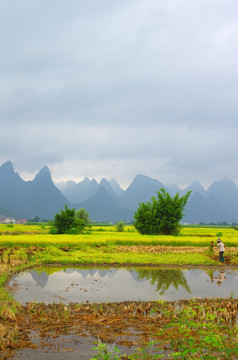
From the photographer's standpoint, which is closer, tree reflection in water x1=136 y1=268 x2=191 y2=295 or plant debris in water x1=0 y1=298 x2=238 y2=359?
plant debris in water x1=0 y1=298 x2=238 y2=359

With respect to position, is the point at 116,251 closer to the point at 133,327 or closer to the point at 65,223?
the point at 133,327

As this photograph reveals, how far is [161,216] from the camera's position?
36.6 meters

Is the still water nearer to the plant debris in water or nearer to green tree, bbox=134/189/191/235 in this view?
the plant debris in water

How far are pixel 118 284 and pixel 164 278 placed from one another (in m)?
2.57

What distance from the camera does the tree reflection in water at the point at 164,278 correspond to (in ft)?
39.0

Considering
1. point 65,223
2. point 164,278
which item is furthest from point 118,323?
point 65,223

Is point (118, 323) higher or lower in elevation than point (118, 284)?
higher

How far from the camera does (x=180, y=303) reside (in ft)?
29.8

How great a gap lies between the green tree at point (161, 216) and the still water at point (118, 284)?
20.0m

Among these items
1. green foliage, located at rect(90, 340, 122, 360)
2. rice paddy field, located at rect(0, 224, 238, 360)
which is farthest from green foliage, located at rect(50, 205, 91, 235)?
green foliage, located at rect(90, 340, 122, 360)

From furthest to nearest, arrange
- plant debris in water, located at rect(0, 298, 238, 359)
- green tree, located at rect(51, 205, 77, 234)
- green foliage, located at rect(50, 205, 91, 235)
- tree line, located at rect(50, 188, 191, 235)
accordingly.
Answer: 1. tree line, located at rect(50, 188, 191, 235)
2. green tree, located at rect(51, 205, 77, 234)
3. green foliage, located at rect(50, 205, 91, 235)
4. plant debris in water, located at rect(0, 298, 238, 359)

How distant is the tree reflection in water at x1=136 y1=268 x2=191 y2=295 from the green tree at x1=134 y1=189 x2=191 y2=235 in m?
20.6

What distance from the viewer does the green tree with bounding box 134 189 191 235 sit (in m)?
36.2

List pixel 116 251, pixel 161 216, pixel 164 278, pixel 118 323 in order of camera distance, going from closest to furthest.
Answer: pixel 118 323, pixel 164 278, pixel 116 251, pixel 161 216
